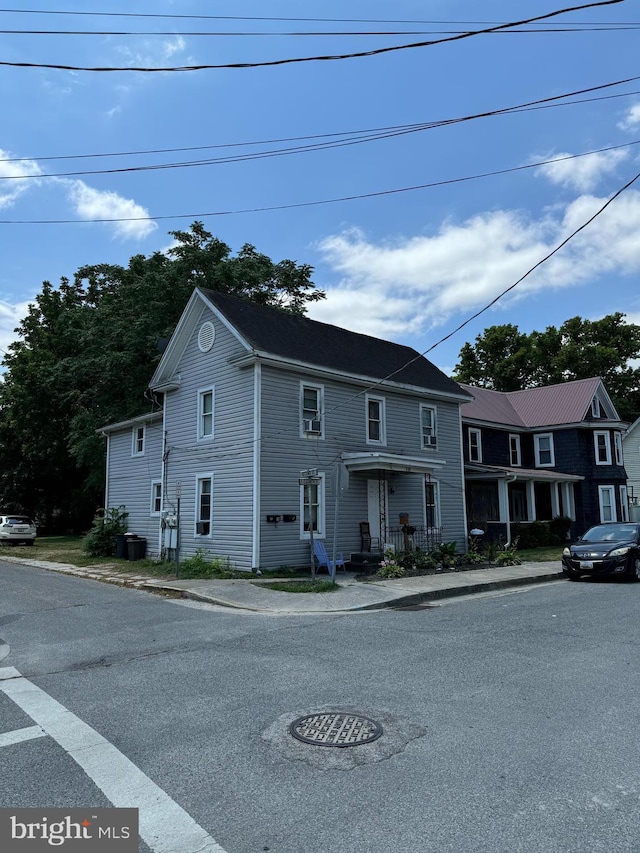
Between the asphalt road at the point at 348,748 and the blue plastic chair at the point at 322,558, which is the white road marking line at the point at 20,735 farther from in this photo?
the blue plastic chair at the point at 322,558

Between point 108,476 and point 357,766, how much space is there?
23.9 m

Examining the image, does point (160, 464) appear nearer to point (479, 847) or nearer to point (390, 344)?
point (390, 344)

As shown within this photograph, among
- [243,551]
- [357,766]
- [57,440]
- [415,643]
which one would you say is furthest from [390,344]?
[57,440]

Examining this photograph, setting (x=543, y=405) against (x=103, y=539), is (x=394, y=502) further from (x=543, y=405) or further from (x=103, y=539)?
(x=543, y=405)

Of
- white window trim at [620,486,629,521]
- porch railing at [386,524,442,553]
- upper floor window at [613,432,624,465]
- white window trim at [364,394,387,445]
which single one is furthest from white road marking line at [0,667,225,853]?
upper floor window at [613,432,624,465]

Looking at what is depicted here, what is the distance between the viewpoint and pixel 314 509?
716 inches

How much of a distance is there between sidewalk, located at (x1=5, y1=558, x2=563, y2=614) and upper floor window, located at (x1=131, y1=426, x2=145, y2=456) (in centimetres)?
666

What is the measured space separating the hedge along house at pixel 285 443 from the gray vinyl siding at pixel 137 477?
3.7 inches

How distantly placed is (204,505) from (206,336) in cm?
536

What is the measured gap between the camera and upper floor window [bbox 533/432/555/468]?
33.3m

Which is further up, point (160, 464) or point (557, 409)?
point (557, 409)

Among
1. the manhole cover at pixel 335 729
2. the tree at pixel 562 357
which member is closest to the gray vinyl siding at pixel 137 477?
the manhole cover at pixel 335 729

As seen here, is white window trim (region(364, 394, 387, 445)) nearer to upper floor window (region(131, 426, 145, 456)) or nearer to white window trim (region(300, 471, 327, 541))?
white window trim (region(300, 471, 327, 541))

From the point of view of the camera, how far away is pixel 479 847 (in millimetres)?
3213
